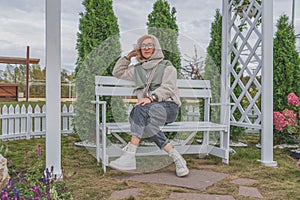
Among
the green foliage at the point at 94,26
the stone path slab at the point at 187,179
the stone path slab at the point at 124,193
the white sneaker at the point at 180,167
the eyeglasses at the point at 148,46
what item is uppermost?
the green foliage at the point at 94,26

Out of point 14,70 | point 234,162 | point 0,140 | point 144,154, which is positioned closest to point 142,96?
point 144,154

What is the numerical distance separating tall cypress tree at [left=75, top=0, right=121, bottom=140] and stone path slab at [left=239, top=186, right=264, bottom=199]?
82.7 inches

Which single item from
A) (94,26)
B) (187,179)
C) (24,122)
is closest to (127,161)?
(187,179)

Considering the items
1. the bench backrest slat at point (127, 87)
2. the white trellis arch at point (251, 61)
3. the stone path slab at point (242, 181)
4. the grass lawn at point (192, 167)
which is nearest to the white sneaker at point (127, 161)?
the grass lawn at point (192, 167)

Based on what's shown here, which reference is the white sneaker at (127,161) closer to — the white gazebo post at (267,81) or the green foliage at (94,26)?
the white gazebo post at (267,81)

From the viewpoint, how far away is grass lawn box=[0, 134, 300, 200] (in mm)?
2195

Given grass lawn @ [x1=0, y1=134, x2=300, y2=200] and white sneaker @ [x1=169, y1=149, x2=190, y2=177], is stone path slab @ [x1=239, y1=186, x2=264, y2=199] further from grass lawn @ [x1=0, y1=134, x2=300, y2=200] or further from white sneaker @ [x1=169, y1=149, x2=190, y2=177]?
white sneaker @ [x1=169, y1=149, x2=190, y2=177]

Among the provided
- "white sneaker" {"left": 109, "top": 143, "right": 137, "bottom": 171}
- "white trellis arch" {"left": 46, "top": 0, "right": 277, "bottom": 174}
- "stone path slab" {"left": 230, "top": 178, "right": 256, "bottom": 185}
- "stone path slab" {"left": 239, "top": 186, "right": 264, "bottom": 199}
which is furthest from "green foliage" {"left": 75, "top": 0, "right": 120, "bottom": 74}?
"stone path slab" {"left": 239, "top": 186, "right": 264, "bottom": 199}

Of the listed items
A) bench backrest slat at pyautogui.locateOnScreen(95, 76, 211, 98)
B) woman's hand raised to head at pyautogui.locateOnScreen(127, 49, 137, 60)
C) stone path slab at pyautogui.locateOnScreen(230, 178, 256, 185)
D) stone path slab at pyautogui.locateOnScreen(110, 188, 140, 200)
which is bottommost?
stone path slab at pyautogui.locateOnScreen(230, 178, 256, 185)

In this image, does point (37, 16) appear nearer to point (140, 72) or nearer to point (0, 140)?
point (0, 140)

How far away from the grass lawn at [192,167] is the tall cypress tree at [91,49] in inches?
16.1

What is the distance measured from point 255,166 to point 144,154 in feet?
3.93

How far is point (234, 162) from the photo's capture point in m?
3.25

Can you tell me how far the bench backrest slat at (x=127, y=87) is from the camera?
3.14 meters
